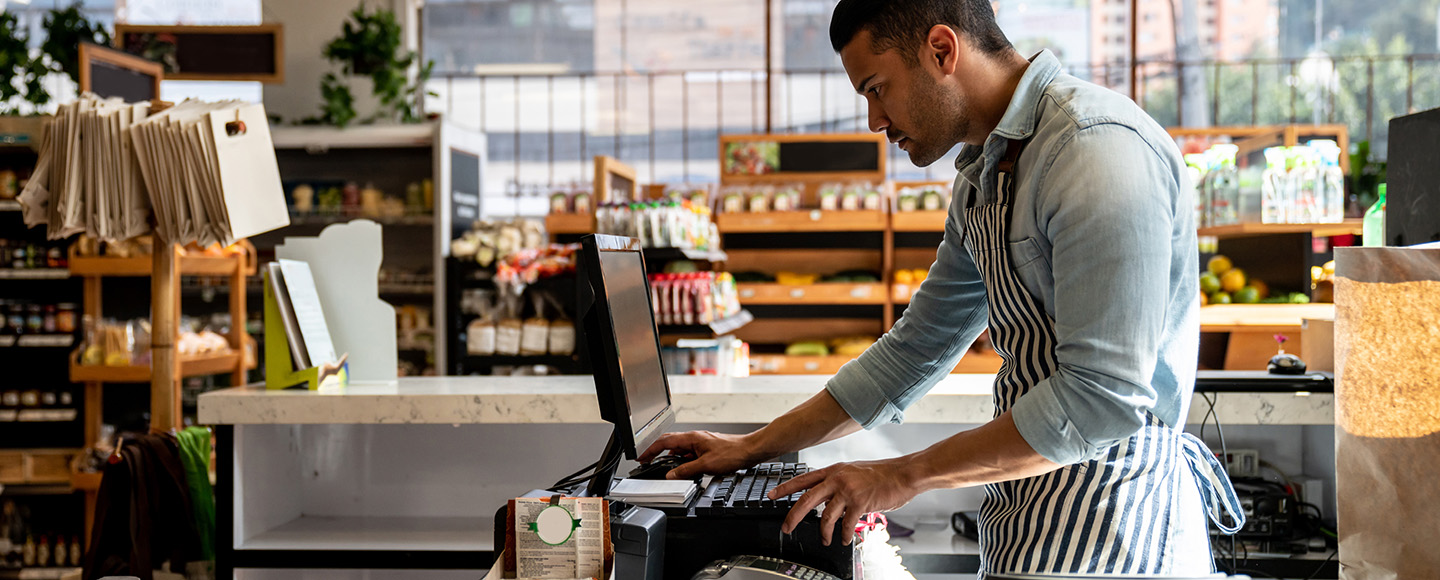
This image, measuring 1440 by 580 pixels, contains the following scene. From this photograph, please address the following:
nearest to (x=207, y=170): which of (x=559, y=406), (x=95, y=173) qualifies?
(x=95, y=173)

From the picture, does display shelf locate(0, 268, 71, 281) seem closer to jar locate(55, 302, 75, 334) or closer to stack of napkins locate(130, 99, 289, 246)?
jar locate(55, 302, 75, 334)

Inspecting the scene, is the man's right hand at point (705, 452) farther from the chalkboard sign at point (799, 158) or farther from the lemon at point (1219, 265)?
the chalkboard sign at point (799, 158)

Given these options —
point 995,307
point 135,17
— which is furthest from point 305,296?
point 135,17

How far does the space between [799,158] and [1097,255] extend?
16.1 ft

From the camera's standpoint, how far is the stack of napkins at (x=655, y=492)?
126cm

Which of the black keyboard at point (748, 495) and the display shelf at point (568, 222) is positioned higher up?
the display shelf at point (568, 222)

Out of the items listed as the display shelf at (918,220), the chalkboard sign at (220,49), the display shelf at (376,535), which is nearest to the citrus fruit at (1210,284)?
the display shelf at (918,220)

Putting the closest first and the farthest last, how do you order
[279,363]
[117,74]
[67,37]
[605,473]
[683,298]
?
1. [605,473]
2. [279,363]
3. [683,298]
4. [117,74]
5. [67,37]

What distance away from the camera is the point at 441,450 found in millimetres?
2467

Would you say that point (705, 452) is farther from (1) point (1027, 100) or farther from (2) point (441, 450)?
(2) point (441, 450)

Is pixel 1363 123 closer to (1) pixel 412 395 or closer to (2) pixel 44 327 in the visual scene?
(1) pixel 412 395

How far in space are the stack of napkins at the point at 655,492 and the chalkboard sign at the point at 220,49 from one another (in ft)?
17.5

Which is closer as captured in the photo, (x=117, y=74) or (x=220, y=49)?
(x=117, y=74)

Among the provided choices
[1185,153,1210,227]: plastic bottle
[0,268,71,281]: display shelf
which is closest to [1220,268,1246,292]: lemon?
[1185,153,1210,227]: plastic bottle
